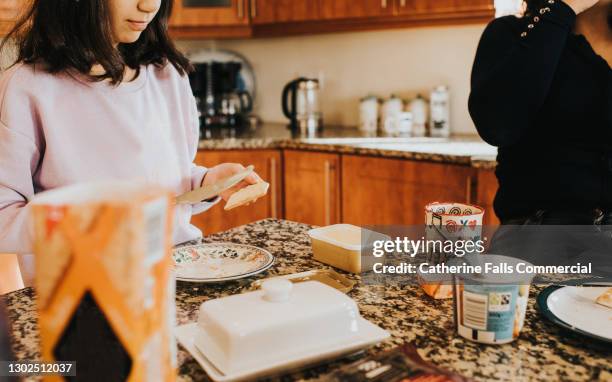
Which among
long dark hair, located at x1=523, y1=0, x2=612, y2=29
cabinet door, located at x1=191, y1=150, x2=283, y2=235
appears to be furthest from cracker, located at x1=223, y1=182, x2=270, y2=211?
cabinet door, located at x1=191, y1=150, x2=283, y2=235

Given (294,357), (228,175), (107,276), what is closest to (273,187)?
(228,175)

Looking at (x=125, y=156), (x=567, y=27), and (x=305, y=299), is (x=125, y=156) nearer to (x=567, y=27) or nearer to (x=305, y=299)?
(x=305, y=299)

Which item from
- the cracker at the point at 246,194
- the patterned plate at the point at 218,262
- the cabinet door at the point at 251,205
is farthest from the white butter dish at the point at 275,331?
the cabinet door at the point at 251,205

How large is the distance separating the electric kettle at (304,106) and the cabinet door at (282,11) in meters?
0.33

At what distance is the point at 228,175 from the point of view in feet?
4.14

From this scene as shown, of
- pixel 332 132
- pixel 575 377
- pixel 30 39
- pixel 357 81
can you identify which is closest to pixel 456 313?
pixel 575 377

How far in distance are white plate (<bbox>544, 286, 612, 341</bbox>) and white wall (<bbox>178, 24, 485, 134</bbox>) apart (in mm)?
2101

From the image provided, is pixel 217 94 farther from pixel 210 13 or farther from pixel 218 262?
pixel 218 262

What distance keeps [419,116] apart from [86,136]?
2.02m

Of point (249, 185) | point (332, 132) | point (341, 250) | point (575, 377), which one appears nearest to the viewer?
point (575, 377)

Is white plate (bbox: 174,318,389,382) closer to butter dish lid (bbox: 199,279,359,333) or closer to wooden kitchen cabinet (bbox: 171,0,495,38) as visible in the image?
butter dish lid (bbox: 199,279,359,333)

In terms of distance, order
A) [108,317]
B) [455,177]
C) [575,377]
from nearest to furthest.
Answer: [108,317], [575,377], [455,177]

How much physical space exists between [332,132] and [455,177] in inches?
36.9

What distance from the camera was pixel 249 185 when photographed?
3.78 ft
